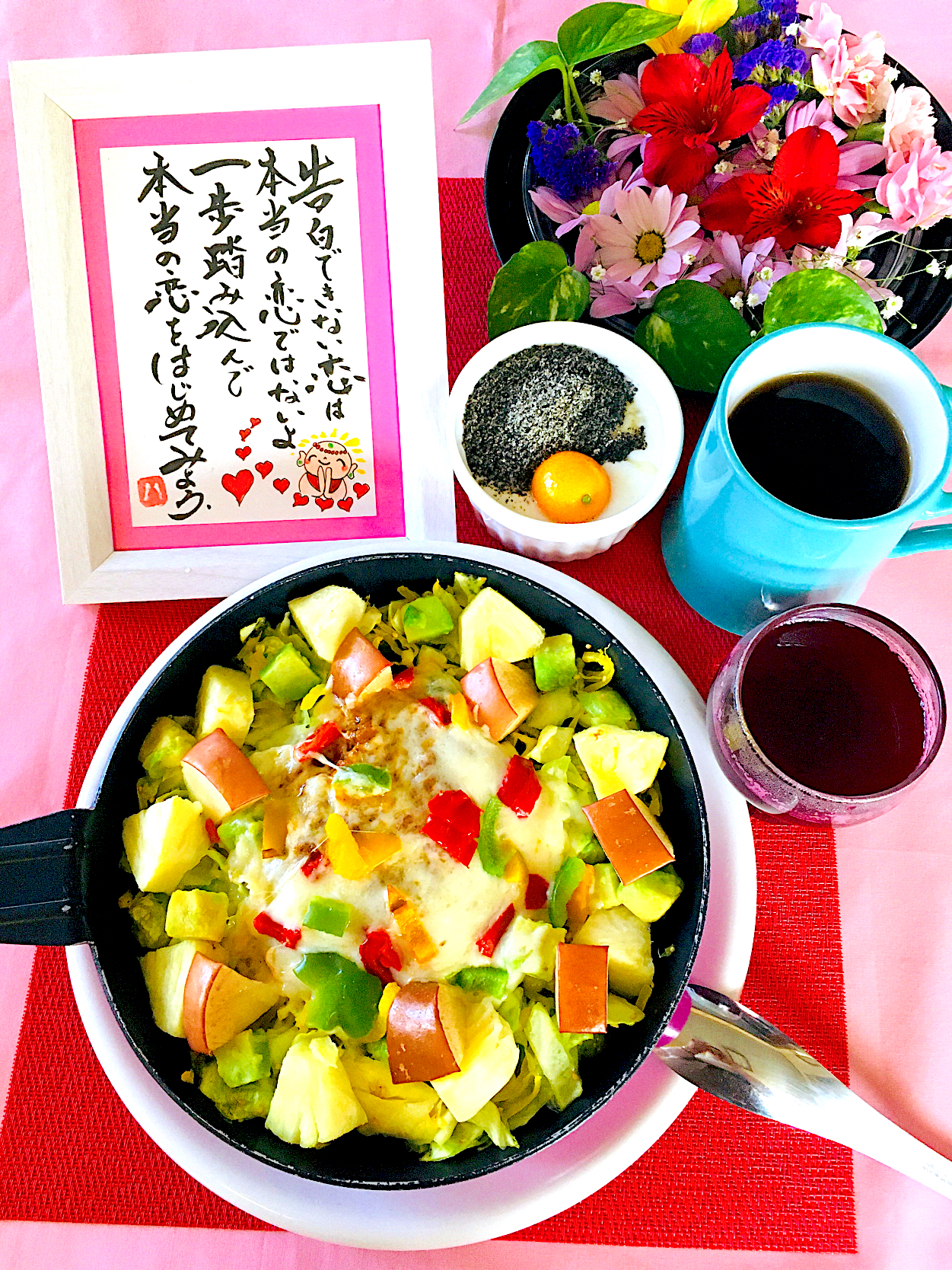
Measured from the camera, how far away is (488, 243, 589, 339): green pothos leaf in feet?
3.90

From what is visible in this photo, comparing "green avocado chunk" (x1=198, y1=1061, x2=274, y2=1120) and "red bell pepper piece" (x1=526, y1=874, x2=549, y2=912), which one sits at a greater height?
"red bell pepper piece" (x1=526, y1=874, x2=549, y2=912)

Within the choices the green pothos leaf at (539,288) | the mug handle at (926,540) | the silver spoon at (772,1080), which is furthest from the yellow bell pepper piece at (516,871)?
the green pothos leaf at (539,288)

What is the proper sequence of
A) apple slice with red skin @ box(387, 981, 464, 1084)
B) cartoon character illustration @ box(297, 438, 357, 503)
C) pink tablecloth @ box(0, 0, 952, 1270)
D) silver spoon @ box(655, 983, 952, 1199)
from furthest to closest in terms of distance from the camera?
cartoon character illustration @ box(297, 438, 357, 503)
pink tablecloth @ box(0, 0, 952, 1270)
silver spoon @ box(655, 983, 952, 1199)
apple slice with red skin @ box(387, 981, 464, 1084)

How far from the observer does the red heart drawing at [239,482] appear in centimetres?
130

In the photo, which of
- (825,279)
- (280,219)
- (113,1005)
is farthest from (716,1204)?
(280,219)

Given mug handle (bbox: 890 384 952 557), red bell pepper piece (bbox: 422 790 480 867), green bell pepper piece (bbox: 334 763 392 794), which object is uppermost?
mug handle (bbox: 890 384 952 557)

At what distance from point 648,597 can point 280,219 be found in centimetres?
70

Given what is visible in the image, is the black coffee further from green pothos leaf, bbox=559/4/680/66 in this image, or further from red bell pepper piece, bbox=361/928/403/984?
red bell pepper piece, bbox=361/928/403/984

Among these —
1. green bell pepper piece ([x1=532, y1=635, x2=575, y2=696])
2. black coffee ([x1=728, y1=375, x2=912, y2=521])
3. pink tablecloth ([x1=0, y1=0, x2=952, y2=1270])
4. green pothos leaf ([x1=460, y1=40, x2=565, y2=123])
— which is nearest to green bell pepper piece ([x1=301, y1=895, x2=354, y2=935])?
green bell pepper piece ([x1=532, y1=635, x2=575, y2=696])

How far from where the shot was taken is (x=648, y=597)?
132cm

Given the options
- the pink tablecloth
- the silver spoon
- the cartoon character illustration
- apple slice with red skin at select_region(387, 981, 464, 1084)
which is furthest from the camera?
the cartoon character illustration

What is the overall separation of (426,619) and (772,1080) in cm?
65

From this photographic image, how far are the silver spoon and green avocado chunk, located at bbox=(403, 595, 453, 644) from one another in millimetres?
499

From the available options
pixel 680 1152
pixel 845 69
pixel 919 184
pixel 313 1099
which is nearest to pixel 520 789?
pixel 313 1099
